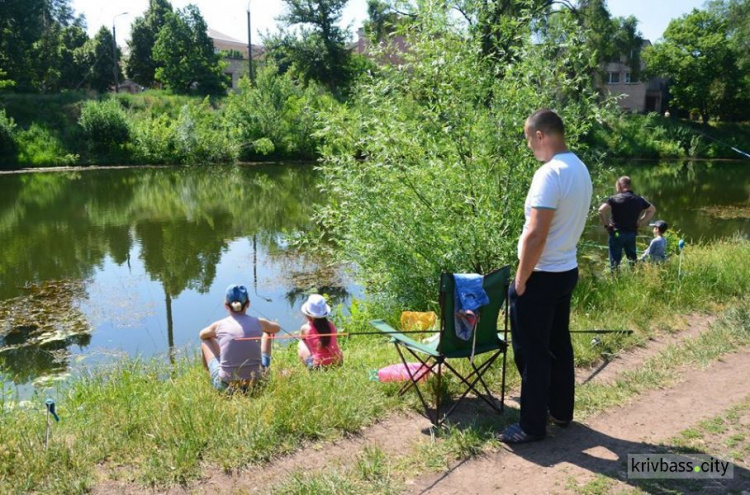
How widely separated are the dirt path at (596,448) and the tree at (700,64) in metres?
50.0

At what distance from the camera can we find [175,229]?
55.3ft

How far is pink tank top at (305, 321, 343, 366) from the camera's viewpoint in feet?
17.1

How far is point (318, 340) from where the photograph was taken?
5.28 m

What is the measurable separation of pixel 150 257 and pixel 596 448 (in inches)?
471

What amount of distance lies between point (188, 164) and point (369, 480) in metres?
34.3

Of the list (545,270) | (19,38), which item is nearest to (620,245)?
(545,270)

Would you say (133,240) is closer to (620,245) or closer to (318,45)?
(620,245)

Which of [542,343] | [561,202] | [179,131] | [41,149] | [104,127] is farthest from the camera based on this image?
[179,131]

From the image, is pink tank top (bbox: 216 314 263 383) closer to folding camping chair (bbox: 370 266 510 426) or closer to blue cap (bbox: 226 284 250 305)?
blue cap (bbox: 226 284 250 305)

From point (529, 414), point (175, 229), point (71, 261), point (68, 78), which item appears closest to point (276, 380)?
point (529, 414)

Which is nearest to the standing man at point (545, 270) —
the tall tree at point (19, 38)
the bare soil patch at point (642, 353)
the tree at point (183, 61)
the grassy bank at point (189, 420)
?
the grassy bank at point (189, 420)

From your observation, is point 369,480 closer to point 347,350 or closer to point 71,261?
point 347,350

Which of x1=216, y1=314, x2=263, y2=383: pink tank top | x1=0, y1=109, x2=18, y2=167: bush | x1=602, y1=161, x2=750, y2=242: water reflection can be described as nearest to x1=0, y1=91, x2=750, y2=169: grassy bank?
x1=0, y1=109, x2=18, y2=167: bush

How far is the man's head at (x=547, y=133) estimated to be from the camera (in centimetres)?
335
